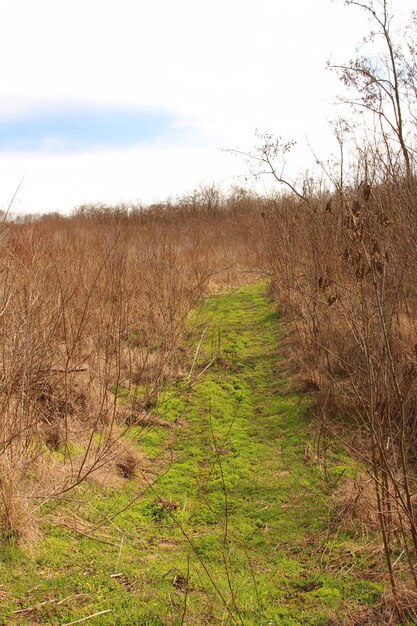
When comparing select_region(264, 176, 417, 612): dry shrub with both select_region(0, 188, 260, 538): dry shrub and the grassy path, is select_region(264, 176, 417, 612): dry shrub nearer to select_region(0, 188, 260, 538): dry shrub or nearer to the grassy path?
the grassy path

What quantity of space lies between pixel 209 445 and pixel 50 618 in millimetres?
2556

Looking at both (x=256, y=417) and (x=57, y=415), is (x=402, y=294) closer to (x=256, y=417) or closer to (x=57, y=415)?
(x=256, y=417)

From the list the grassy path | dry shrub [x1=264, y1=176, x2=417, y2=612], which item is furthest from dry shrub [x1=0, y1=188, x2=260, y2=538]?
dry shrub [x1=264, y1=176, x2=417, y2=612]

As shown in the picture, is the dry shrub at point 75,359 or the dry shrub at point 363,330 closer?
the dry shrub at point 363,330

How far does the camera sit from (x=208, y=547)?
346 cm

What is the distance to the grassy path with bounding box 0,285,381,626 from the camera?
278 cm

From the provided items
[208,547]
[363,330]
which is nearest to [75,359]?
[208,547]

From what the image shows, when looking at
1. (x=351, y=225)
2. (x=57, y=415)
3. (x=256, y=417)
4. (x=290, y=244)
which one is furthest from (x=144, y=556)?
(x=290, y=244)

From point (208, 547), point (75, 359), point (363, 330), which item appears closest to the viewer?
point (363, 330)

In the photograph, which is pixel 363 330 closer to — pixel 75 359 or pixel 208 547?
pixel 208 547

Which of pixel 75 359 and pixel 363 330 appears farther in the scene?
pixel 75 359

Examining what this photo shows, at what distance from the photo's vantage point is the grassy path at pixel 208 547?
2.78 metres

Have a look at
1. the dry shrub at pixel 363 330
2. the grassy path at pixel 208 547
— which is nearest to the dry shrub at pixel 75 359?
the grassy path at pixel 208 547

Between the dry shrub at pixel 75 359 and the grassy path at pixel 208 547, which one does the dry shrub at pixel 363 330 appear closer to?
the grassy path at pixel 208 547
